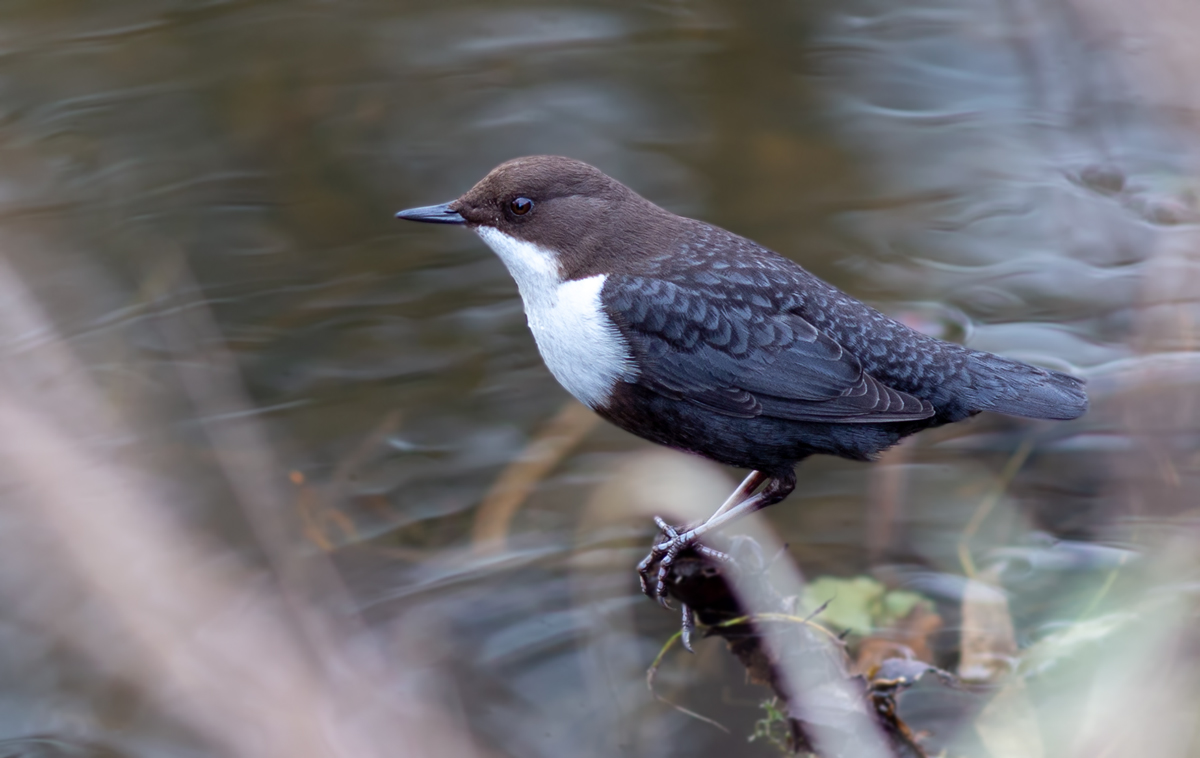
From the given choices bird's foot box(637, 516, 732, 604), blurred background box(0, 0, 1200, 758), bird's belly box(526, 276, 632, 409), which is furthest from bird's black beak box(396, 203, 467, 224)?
blurred background box(0, 0, 1200, 758)

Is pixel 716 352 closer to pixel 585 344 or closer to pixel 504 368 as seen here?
pixel 585 344

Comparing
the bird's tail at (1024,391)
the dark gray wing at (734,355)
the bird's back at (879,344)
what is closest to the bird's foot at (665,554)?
the dark gray wing at (734,355)

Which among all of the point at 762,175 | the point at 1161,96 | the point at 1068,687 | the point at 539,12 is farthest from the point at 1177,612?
the point at 539,12

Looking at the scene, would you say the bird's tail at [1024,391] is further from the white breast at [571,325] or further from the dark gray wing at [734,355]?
the white breast at [571,325]

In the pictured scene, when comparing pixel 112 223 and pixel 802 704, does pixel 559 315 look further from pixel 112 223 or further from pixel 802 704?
pixel 112 223

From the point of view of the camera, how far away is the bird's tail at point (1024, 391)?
3.07 m

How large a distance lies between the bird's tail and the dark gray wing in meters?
0.17

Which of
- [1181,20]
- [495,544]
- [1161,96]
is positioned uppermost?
[1181,20]

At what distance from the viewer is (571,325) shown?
10.4 feet

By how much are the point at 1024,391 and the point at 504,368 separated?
9.68 feet

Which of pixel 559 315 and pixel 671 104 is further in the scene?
pixel 671 104

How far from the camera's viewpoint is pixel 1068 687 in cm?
349

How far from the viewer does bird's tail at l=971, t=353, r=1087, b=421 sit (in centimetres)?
307

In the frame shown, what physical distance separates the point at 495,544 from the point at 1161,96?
3983 mm
